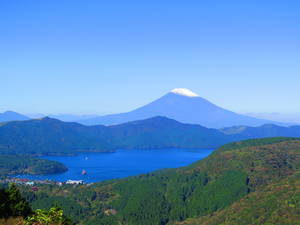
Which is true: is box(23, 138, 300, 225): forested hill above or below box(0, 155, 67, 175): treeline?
above

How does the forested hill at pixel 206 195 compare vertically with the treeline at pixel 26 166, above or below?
above

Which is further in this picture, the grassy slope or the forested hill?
the forested hill

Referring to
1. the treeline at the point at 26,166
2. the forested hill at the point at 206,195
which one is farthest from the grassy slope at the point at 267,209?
the treeline at the point at 26,166

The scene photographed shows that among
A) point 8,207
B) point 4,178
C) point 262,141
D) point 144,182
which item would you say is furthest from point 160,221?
point 4,178

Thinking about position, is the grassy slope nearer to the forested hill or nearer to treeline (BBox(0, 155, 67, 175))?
the forested hill

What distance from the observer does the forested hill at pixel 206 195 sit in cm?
7238

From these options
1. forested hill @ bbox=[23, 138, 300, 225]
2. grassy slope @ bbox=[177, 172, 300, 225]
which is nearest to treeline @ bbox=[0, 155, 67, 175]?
forested hill @ bbox=[23, 138, 300, 225]

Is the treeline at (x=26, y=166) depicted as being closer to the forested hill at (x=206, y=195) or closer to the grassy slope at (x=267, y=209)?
the forested hill at (x=206, y=195)

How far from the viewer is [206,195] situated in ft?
325

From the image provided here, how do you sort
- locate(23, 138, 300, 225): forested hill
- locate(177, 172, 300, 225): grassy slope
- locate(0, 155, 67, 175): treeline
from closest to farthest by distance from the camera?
locate(177, 172, 300, 225): grassy slope, locate(23, 138, 300, 225): forested hill, locate(0, 155, 67, 175): treeline

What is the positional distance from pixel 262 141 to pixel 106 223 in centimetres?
9650

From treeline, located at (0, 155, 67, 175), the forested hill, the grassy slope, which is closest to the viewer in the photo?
the grassy slope

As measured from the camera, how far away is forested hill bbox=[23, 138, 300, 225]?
7238cm

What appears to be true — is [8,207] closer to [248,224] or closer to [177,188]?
[248,224]
